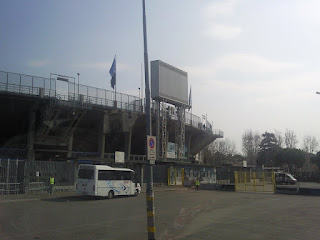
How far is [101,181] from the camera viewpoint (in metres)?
A: 25.5

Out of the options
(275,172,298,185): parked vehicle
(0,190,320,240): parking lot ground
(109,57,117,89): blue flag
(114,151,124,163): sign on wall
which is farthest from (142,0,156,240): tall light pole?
(275,172,298,185): parked vehicle

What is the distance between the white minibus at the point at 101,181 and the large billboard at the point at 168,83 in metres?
18.3

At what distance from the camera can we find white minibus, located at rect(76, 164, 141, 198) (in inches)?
988

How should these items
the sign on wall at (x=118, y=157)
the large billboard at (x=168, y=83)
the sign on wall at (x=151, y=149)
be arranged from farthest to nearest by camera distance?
the large billboard at (x=168, y=83) → the sign on wall at (x=118, y=157) → the sign on wall at (x=151, y=149)

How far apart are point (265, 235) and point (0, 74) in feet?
105

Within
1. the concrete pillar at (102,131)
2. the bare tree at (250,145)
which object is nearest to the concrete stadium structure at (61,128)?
the concrete pillar at (102,131)

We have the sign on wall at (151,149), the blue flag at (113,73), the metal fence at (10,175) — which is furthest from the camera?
the blue flag at (113,73)

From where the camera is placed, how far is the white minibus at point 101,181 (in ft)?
82.3

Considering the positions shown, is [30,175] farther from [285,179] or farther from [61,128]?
[285,179]

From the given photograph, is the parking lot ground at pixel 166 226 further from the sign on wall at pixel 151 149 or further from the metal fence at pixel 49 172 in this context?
the metal fence at pixel 49 172

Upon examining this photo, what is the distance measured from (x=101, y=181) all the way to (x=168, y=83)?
2543cm

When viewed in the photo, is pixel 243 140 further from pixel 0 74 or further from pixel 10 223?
pixel 10 223

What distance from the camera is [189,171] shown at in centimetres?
5141

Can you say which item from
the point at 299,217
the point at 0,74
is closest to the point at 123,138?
the point at 0,74
